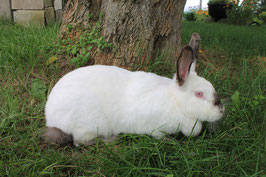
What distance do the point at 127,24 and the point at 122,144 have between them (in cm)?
141

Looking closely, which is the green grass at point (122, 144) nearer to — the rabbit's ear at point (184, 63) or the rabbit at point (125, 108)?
the rabbit at point (125, 108)

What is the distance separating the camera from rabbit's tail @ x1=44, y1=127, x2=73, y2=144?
184 cm

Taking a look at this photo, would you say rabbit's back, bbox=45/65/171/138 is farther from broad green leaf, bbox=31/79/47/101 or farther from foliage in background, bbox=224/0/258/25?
foliage in background, bbox=224/0/258/25

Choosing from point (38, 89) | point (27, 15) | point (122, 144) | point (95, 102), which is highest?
point (27, 15)

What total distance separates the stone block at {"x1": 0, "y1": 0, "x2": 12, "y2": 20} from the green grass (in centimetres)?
319

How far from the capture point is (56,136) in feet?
6.05

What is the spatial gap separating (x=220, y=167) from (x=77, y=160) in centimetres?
98

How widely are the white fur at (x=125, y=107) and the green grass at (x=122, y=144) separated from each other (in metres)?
0.11

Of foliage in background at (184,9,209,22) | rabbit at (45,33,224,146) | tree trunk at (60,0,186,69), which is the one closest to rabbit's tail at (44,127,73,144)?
rabbit at (45,33,224,146)

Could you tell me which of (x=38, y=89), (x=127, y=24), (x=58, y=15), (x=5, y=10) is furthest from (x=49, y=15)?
(x=38, y=89)

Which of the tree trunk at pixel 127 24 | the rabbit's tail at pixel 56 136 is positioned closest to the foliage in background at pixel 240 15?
the tree trunk at pixel 127 24

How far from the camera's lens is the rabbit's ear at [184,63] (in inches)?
64.9

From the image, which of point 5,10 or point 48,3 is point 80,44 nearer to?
point 48,3

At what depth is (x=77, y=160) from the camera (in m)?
1.74
